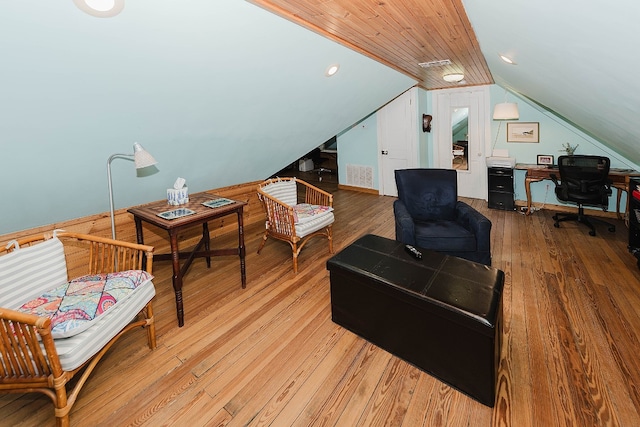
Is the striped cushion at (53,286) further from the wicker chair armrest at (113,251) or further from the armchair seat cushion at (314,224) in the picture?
the armchair seat cushion at (314,224)

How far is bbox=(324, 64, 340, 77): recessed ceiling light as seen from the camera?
2957mm

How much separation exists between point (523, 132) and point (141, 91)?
18.2 ft

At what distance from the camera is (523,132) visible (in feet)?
17.2

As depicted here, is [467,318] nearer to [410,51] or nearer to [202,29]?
[202,29]

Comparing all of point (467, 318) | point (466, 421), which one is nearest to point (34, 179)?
point (467, 318)

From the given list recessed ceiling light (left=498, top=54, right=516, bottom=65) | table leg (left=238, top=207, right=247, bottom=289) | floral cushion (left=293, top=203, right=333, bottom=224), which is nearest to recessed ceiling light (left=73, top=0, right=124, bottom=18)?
table leg (left=238, top=207, right=247, bottom=289)

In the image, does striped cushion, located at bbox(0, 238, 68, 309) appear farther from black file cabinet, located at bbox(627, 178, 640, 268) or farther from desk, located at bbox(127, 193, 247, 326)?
black file cabinet, located at bbox(627, 178, 640, 268)

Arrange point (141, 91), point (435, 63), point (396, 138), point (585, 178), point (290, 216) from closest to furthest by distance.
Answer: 1. point (141, 91)
2. point (290, 216)
3. point (435, 63)
4. point (585, 178)
5. point (396, 138)

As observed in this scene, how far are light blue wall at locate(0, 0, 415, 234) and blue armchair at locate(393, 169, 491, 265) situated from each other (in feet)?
4.58

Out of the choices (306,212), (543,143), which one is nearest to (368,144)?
(543,143)

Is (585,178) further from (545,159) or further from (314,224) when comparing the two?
(314,224)

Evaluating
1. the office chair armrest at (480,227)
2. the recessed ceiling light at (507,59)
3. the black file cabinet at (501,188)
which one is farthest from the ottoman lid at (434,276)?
the black file cabinet at (501,188)

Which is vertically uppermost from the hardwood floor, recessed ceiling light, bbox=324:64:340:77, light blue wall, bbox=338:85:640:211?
recessed ceiling light, bbox=324:64:340:77

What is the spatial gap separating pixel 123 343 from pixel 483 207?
17.6 feet
